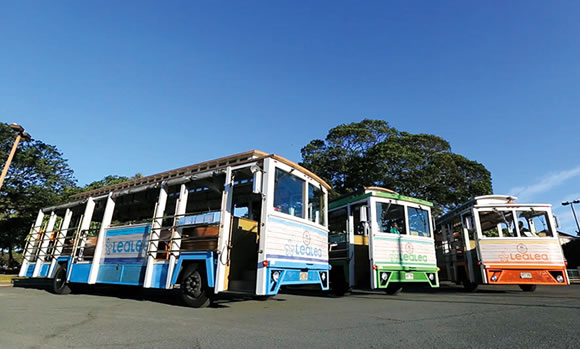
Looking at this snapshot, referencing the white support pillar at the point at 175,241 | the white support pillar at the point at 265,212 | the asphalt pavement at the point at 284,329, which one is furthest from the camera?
the white support pillar at the point at 175,241

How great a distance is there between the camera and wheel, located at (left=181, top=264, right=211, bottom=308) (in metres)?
5.48

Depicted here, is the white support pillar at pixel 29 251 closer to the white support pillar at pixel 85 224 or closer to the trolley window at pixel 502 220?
the white support pillar at pixel 85 224

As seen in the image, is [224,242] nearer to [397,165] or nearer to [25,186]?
[397,165]

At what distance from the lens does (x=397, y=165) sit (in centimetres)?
1922

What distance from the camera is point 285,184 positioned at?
6.19 metres

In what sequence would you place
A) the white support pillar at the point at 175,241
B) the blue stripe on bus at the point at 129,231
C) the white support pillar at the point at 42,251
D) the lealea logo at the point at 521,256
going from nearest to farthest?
the white support pillar at the point at 175,241
the blue stripe on bus at the point at 129,231
the lealea logo at the point at 521,256
the white support pillar at the point at 42,251

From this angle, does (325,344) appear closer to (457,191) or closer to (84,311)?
(84,311)

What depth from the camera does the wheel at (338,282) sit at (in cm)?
877

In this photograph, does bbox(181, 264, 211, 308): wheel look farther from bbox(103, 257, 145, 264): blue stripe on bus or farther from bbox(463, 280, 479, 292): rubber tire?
bbox(463, 280, 479, 292): rubber tire

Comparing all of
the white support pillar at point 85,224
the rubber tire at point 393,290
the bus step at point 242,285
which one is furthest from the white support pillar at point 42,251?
the rubber tire at point 393,290

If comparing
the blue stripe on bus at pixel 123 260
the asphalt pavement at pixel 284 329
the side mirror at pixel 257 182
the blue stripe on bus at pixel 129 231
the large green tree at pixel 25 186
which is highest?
the large green tree at pixel 25 186

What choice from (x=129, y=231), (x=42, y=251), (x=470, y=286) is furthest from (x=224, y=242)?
(x=470, y=286)

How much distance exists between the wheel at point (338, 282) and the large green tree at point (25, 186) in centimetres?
2053

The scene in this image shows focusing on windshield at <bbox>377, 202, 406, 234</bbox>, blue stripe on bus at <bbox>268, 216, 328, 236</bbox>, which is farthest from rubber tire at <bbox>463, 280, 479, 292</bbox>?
blue stripe on bus at <bbox>268, 216, 328, 236</bbox>
